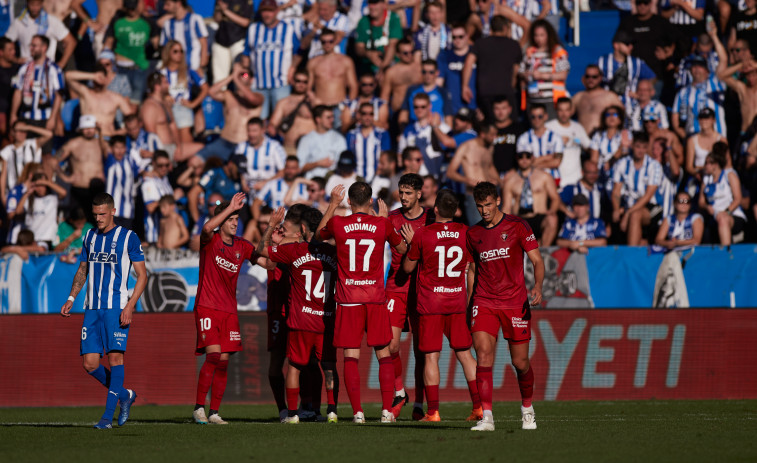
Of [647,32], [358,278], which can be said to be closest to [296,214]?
[358,278]

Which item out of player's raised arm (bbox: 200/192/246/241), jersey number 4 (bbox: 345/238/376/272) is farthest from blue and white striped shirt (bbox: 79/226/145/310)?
jersey number 4 (bbox: 345/238/376/272)

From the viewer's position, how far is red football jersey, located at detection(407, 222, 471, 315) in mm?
10961

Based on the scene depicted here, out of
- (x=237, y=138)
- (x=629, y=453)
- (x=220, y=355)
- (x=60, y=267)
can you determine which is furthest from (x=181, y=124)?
(x=629, y=453)

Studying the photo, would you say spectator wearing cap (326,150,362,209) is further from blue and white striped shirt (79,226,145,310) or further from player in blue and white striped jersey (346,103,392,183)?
blue and white striped shirt (79,226,145,310)

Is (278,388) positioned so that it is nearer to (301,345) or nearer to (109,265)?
(301,345)

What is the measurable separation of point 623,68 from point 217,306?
10.6 meters

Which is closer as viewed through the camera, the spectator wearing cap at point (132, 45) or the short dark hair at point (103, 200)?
the short dark hair at point (103, 200)

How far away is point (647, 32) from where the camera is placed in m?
19.5

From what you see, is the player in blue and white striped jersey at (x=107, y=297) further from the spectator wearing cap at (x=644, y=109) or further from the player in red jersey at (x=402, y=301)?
the spectator wearing cap at (x=644, y=109)

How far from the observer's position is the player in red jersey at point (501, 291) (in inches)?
396

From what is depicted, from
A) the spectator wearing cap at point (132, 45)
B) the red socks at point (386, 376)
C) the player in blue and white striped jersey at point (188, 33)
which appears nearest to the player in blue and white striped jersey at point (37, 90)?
the spectator wearing cap at point (132, 45)

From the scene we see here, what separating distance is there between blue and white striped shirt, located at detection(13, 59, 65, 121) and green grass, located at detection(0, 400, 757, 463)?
320 inches

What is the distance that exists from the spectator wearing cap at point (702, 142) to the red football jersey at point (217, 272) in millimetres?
9322

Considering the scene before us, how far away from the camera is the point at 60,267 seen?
16.6 meters
